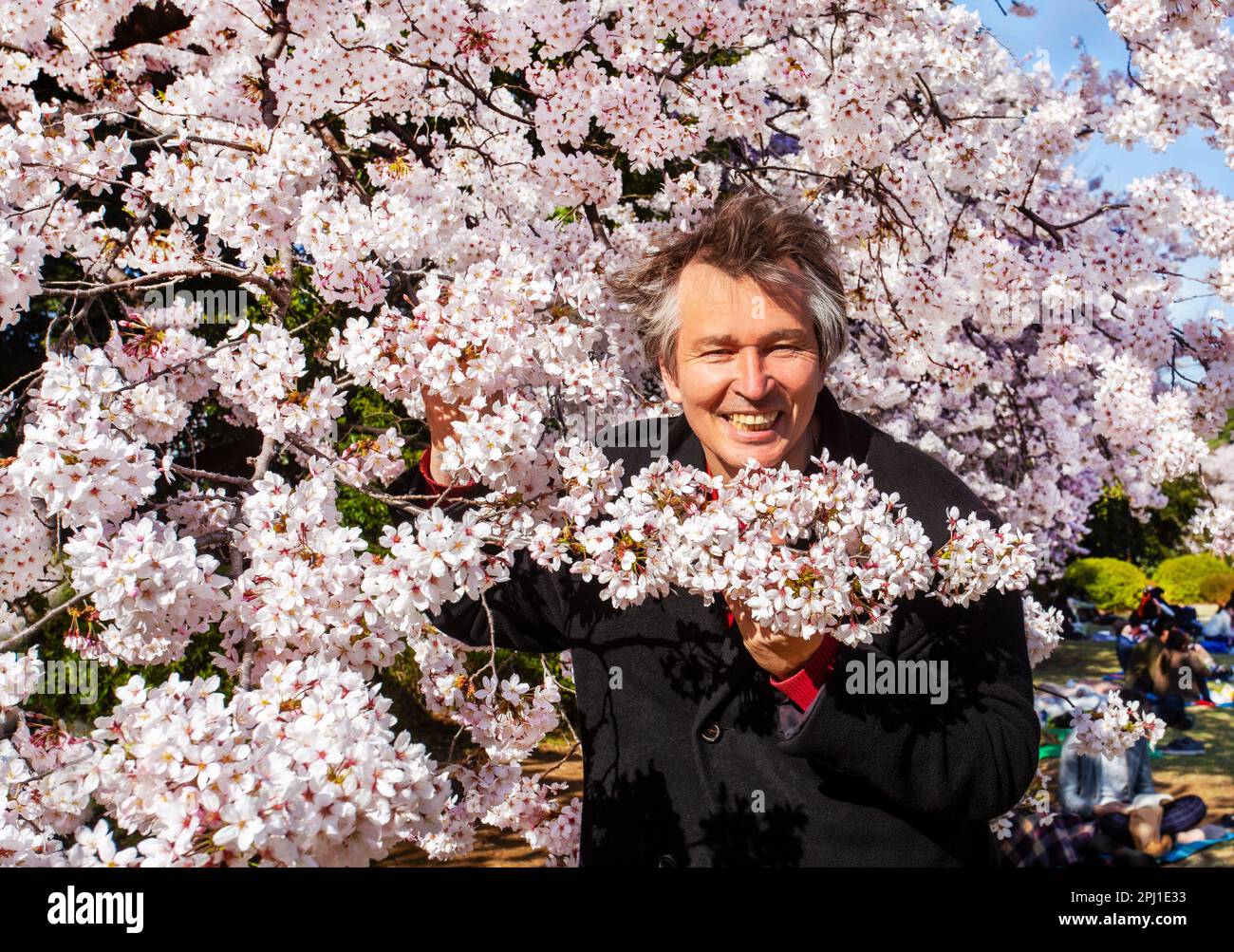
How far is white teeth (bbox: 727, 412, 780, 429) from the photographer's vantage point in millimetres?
2326

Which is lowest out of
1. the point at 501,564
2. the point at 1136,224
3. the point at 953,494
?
the point at 501,564

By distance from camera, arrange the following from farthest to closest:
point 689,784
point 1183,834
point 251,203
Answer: point 1183,834
point 251,203
point 689,784

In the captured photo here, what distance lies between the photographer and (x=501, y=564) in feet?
6.75

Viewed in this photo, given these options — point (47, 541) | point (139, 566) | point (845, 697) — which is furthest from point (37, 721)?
point (845, 697)

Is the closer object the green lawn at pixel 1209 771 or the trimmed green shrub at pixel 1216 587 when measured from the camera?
the green lawn at pixel 1209 771

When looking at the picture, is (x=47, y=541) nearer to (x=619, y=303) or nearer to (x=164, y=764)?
(x=164, y=764)

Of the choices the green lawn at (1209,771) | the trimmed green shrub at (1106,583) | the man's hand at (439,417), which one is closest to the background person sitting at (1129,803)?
the green lawn at (1209,771)

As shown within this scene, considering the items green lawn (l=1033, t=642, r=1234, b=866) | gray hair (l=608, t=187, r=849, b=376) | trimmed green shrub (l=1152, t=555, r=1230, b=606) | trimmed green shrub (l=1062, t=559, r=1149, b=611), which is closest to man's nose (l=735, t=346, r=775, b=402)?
gray hair (l=608, t=187, r=849, b=376)

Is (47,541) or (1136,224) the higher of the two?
(1136,224)

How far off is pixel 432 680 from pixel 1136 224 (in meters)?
4.49

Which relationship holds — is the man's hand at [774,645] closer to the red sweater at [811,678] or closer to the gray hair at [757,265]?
the red sweater at [811,678]

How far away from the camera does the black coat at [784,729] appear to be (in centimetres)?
206

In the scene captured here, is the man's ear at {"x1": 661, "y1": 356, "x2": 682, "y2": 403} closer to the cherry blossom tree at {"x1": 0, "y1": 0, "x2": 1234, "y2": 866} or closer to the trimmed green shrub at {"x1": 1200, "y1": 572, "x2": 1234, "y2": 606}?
the cherry blossom tree at {"x1": 0, "y1": 0, "x2": 1234, "y2": 866}

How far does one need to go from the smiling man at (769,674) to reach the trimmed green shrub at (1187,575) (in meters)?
20.7
